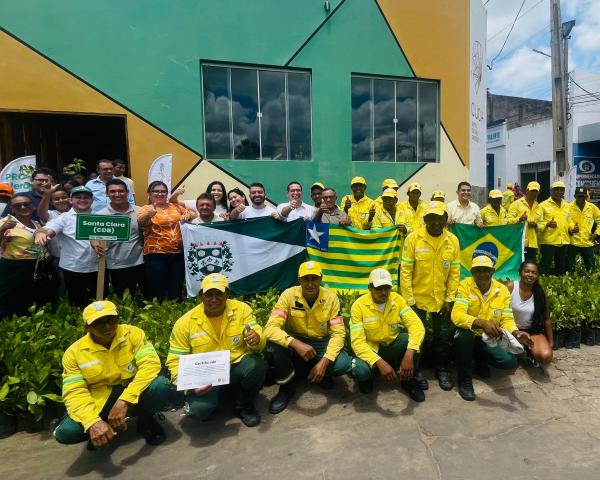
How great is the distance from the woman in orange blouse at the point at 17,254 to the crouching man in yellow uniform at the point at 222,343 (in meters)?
2.12

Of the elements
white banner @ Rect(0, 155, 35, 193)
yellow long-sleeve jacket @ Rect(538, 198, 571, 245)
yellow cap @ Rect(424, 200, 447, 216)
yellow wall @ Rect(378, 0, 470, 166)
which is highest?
yellow wall @ Rect(378, 0, 470, 166)

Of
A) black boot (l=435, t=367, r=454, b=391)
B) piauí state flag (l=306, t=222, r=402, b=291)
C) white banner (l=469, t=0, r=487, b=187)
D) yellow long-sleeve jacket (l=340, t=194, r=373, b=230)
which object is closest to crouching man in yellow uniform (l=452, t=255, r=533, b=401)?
black boot (l=435, t=367, r=454, b=391)

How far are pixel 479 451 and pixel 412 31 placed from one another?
9.47 m

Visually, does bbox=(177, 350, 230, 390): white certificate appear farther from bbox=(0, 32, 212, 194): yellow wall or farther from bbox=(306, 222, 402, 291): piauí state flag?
bbox=(0, 32, 212, 194): yellow wall

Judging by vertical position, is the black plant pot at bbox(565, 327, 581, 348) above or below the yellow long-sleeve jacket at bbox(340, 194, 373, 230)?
below

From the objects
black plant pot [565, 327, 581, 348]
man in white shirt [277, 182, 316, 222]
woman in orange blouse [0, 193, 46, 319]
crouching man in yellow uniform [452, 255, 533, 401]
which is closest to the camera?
crouching man in yellow uniform [452, 255, 533, 401]

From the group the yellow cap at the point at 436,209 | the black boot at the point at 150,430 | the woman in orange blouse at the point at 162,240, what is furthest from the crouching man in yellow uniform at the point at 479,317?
the woman in orange blouse at the point at 162,240

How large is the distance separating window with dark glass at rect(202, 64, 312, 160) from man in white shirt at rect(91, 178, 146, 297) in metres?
3.99

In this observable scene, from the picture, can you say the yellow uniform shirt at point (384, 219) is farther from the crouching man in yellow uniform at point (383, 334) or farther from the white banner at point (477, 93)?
the white banner at point (477, 93)

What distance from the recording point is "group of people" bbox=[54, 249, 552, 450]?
3.00 meters

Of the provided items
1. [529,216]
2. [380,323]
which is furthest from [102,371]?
[529,216]

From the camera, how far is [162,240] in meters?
4.78

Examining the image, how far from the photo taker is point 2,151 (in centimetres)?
754

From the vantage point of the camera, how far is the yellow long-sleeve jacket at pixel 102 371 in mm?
2861
